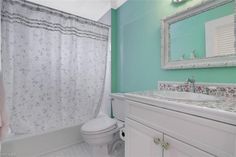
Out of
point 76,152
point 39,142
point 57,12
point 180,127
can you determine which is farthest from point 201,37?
point 39,142

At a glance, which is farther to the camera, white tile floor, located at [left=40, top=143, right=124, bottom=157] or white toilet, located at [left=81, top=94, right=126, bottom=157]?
white tile floor, located at [left=40, top=143, right=124, bottom=157]

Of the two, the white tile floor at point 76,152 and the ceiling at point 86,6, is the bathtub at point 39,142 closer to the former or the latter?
the white tile floor at point 76,152

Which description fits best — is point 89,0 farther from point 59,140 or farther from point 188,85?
point 59,140

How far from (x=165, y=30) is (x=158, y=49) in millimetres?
209

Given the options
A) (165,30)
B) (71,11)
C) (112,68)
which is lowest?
(112,68)

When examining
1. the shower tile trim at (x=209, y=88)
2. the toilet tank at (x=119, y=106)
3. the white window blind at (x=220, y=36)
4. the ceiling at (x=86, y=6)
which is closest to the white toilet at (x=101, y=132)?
the toilet tank at (x=119, y=106)

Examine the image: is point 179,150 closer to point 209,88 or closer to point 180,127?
point 180,127

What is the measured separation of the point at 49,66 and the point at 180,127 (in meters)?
1.56

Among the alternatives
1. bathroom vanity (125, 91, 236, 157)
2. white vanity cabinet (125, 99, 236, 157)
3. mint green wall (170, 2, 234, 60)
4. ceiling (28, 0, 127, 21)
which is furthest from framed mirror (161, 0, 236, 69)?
ceiling (28, 0, 127, 21)

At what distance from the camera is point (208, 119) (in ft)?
2.03

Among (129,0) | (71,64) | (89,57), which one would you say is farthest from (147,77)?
(129,0)

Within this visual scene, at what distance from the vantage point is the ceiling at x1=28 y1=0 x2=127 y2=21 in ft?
5.98

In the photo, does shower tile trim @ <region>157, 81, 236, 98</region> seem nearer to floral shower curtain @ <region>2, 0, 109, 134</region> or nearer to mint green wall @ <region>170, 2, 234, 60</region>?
mint green wall @ <region>170, 2, 234, 60</region>

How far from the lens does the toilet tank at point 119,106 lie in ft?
5.95
